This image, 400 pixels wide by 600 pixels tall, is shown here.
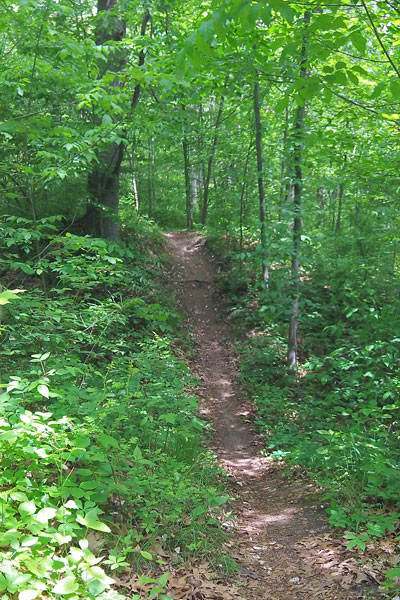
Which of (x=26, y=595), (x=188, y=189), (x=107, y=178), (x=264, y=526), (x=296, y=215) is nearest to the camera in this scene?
(x=26, y=595)

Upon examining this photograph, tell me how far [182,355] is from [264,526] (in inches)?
220

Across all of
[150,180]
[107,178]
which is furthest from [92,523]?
[150,180]

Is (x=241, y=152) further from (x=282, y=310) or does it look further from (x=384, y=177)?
(x=384, y=177)

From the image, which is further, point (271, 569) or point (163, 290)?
point (163, 290)

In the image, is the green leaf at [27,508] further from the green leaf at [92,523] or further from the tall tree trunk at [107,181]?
the tall tree trunk at [107,181]

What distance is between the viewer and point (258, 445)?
723 cm

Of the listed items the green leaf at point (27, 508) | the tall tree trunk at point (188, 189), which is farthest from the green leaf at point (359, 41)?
the tall tree trunk at point (188, 189)

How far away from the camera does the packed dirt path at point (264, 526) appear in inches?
133

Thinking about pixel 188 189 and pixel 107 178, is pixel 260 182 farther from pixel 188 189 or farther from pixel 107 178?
pixel 188 189

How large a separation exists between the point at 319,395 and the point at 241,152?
8519 mm

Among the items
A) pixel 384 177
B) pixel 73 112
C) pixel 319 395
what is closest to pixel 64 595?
pixel 384 177

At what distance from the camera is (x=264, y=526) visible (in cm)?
466

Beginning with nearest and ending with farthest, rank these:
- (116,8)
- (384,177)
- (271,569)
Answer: (271,569) → (384,177) → (116,8)

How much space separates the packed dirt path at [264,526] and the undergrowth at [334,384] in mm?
238
